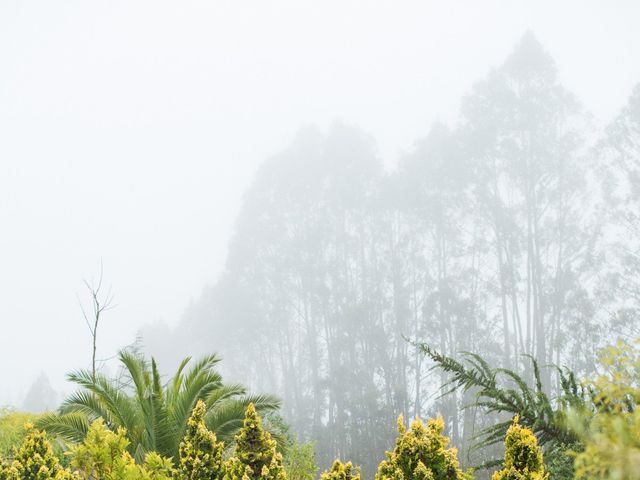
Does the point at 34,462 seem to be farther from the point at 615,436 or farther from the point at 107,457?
the point at 615,436

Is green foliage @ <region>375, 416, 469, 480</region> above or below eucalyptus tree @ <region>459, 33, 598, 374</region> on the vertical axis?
below

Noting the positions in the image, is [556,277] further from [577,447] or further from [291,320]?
[577,447]

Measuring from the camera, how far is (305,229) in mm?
29266

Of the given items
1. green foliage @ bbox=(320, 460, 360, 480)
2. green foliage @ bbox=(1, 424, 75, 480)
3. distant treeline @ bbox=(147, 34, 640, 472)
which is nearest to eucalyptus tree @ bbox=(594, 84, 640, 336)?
distant treeline @ bbox=(147, 34, 640, 472)

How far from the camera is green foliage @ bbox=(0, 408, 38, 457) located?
493 inches

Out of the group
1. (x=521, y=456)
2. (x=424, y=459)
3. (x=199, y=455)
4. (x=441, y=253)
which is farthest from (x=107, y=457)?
(x=441, y=253)

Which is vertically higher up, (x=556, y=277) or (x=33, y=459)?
(x=556, y=277)

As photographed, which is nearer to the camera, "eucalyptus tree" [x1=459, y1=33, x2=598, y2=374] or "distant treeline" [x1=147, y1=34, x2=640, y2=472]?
"distant treeline" [x1=147, y1=34, x2=640, y2=472]

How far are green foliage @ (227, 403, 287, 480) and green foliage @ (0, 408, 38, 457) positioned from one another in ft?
21.9

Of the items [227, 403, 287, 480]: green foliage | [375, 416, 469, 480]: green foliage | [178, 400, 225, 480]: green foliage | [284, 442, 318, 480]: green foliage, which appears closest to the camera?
[375, 416, 469, 480]: green foliage

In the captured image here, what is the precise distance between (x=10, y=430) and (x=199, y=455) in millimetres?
10183

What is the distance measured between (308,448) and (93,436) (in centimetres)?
614

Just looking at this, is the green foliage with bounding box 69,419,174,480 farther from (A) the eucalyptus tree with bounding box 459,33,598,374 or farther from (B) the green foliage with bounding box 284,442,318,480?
(A) the eucalyptus tree with bounding box 459,33,598,374

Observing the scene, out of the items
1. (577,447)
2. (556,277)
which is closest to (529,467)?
(577,447)
